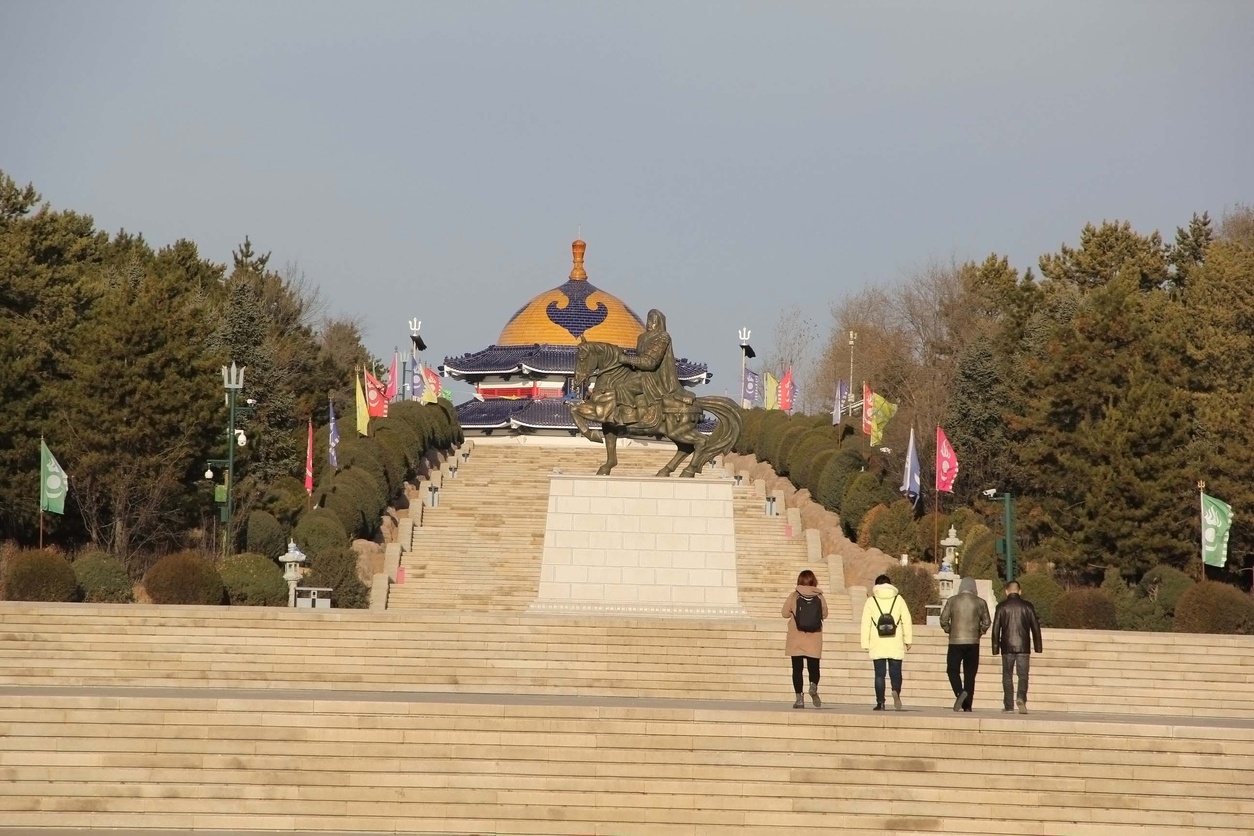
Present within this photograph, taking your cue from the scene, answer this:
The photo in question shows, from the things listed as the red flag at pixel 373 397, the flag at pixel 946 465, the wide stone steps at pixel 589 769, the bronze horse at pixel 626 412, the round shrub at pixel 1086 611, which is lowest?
the wide stone steps at pixel 589 769

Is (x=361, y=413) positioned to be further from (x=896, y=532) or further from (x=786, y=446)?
(x=896, y=532)

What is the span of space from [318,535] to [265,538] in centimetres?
184

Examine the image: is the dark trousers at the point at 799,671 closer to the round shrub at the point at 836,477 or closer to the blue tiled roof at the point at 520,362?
the round shrub at the point at 836,477

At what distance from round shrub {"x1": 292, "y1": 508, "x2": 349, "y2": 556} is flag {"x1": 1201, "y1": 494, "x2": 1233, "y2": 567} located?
1490 centimetres

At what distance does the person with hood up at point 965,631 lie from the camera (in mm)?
17188

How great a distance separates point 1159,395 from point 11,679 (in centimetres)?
2394

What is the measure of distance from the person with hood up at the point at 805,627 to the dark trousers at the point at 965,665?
1.24 meters

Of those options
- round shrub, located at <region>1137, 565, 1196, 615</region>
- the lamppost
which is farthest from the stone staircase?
round shrub, located at <region>1137, 565, 1196, 615</region>

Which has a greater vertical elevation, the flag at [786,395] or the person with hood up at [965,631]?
the flag at [786,395]

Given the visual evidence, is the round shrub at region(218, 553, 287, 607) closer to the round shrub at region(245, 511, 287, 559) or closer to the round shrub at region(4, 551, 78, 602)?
the round shrub at region(4, 551, 78, 602)

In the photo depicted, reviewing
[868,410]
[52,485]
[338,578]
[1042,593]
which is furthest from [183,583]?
[868,410]

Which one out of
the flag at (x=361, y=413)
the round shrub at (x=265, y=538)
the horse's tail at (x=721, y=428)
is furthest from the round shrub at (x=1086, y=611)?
the flag at (x=361, y=413)

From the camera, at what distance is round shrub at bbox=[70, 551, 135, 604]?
94.9ft

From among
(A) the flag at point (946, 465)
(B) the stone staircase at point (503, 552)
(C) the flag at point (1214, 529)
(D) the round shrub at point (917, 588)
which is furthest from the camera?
(A) the flag at point (946, 465)
